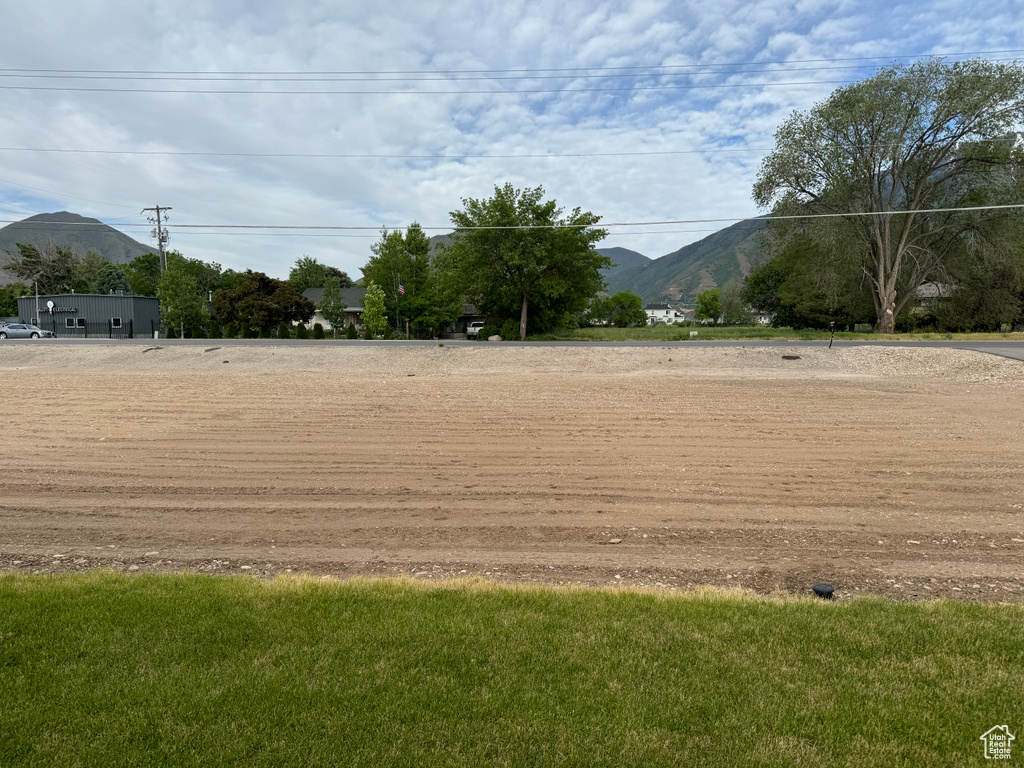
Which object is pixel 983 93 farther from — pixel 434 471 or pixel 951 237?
pixel 434 471

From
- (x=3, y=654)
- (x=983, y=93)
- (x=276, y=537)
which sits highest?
(x=983, y=93)

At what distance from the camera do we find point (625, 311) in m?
103

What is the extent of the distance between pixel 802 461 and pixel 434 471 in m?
6.86

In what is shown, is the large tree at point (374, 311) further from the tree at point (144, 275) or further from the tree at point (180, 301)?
the tree at point (144, 275)

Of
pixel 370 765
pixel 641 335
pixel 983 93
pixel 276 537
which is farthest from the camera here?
pixel 641 335

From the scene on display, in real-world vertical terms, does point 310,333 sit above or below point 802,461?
above

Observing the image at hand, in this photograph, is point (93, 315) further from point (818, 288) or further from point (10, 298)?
point (818, 288)

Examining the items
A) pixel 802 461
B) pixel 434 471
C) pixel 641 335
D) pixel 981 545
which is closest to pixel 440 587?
pixel 434 471

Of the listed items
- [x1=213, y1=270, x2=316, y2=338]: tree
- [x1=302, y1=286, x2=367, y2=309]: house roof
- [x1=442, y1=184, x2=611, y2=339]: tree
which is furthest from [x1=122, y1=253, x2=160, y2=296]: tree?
[x1=442, y1=184, x2=611, y2=339]: tree

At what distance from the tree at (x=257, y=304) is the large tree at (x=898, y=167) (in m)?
40.5

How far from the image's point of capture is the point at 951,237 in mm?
40500

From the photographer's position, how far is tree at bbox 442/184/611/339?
39.9 metres

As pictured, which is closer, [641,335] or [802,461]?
[802,461]

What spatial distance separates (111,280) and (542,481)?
350ft
